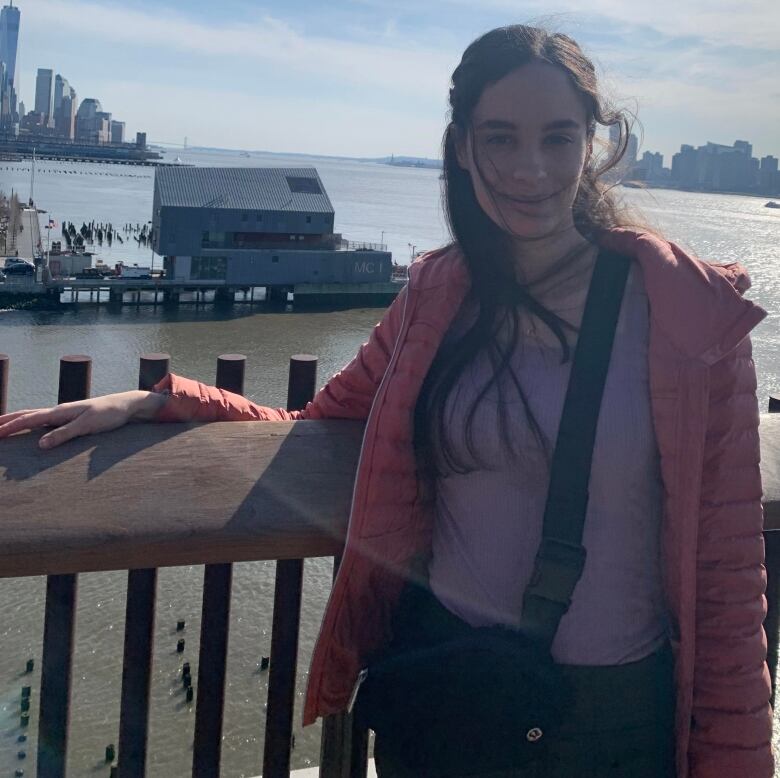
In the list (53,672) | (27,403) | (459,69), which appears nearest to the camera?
(459,69)

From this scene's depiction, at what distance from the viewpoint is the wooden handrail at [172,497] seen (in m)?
1.24

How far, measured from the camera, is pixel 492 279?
1450mm

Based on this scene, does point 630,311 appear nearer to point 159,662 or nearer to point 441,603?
point 441,603

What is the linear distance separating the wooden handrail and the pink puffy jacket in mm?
81

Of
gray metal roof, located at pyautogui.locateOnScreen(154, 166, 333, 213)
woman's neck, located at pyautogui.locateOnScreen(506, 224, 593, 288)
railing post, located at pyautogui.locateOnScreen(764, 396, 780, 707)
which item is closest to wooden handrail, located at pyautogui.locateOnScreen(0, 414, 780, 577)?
woman's neck, located at pyautogui.locateOnScreen(506, 224, 593, 288)

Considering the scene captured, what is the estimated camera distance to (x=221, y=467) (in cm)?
138

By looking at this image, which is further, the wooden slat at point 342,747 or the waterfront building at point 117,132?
the waterfront building at point 117,132

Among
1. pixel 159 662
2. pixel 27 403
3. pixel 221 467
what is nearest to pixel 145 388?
pixel 221 467

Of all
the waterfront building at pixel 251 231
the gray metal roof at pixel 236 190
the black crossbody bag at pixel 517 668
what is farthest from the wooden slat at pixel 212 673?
the gray metal roof at pixel 236 190

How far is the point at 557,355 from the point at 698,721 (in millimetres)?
541

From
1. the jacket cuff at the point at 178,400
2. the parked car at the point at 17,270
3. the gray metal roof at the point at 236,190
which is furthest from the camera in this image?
the gray metal roof at the point at 236,190

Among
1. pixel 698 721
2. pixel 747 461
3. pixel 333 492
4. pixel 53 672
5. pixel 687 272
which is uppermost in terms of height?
pixel 687 272

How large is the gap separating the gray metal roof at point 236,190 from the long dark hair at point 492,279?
3358 centimetres

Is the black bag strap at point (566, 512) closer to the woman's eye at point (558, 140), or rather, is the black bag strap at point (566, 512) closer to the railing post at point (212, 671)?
the woman's eye at point (558, 140)
